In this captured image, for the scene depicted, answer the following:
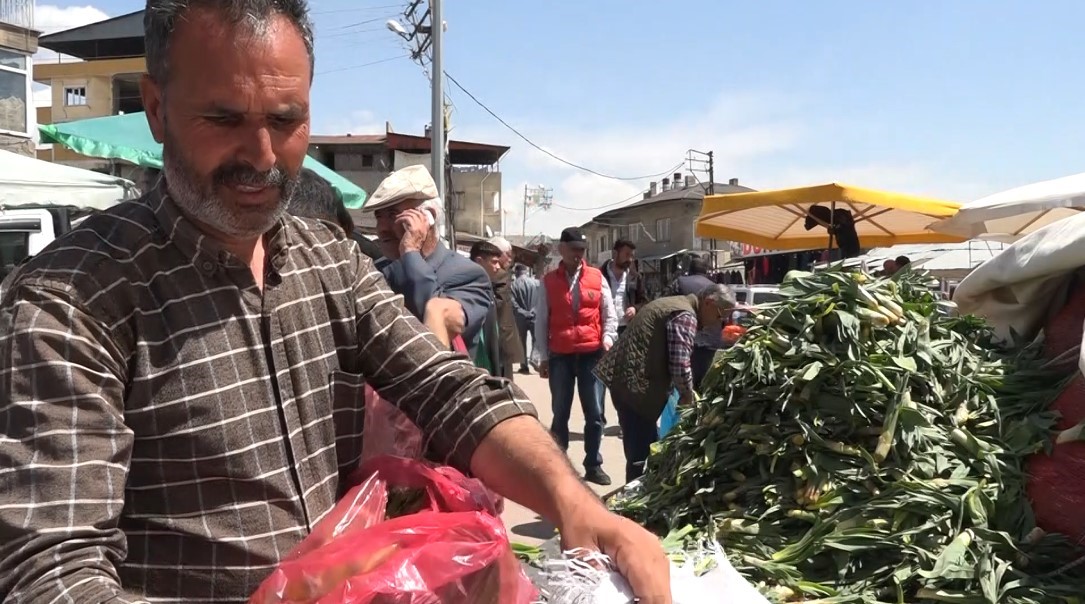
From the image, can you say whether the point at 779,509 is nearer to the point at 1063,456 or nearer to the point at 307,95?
the point at 1063,456

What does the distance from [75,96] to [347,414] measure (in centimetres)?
4057

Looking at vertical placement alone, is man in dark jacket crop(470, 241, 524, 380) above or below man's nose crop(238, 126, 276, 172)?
below

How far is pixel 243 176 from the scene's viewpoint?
4.32 ft

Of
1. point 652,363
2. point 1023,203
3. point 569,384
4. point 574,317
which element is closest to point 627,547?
point 652,363

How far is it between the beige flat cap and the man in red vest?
143 inches

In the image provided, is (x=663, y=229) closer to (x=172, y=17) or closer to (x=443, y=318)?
(x=443, y=318)

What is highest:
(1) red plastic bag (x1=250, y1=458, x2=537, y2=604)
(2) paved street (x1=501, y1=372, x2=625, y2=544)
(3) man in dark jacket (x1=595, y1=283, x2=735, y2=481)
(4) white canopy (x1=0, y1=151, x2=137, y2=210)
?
(4) white canopy (x1=0, y1=151, x2=137, y2=210)

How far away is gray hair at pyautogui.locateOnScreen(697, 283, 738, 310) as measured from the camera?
5.93 metres

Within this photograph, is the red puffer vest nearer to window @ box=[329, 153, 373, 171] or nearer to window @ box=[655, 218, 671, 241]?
window @ box=[329, 153, 373, 171]

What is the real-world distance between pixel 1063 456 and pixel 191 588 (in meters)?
2.09

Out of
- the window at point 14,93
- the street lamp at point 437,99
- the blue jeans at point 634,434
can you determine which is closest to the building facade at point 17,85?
the window at point 14,93

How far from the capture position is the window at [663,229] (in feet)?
173

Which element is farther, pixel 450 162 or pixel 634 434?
pixel 450 162

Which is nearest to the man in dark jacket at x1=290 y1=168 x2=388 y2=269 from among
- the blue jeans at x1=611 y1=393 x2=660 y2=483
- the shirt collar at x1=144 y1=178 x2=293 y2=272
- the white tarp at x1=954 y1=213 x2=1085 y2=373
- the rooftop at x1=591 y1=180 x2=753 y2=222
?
the shirt collar at x1=144 y1=178 x2=293 y2=272
